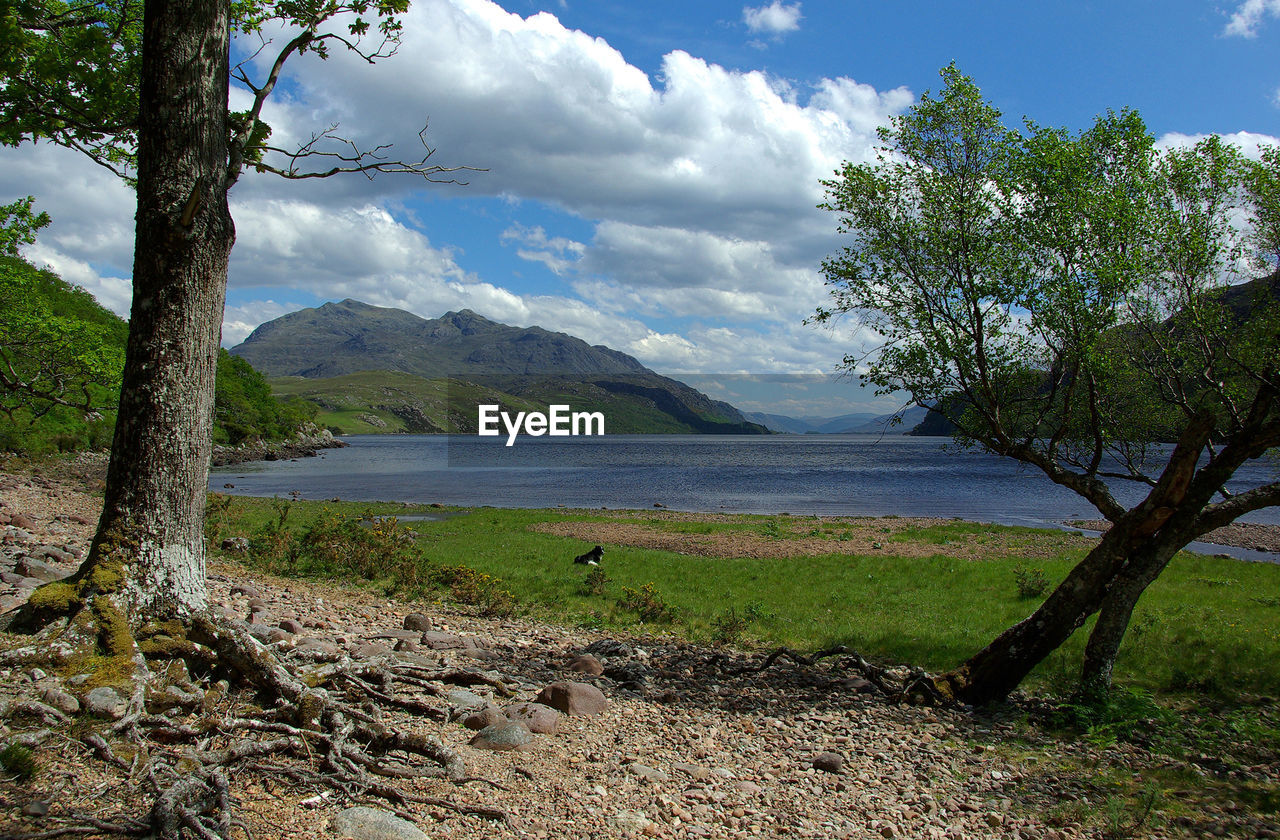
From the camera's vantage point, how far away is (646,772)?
7.74m

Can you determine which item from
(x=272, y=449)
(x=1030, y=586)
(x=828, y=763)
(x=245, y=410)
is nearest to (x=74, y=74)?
(x=828, y=763)

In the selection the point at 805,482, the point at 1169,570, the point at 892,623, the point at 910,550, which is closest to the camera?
the point at 892,623

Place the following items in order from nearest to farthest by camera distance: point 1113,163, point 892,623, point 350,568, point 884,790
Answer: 1. point 884,790
2. point 1113,163
3. point 892,623
4. point 350,568

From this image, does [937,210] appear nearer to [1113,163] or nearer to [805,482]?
[1113,163]

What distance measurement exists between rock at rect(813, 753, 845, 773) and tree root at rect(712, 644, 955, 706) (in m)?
3.26

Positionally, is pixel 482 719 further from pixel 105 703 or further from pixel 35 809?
pixel 35 809

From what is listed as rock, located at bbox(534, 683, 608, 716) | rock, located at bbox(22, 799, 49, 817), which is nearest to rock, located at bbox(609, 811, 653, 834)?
rock, located at bbox(534, 683, 608, 716)

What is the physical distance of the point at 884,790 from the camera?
26.8 feet

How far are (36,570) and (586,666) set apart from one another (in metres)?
9.76

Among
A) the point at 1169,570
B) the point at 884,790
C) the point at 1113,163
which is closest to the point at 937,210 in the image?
the point at 1113,163

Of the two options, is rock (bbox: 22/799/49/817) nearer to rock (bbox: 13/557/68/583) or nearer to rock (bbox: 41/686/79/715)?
rock (bbox: 41/686/79/715)

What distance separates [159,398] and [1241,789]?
44.0 feet

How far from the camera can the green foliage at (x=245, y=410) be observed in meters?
108

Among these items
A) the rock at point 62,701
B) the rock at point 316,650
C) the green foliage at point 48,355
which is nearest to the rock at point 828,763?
the rock at point 316,650
